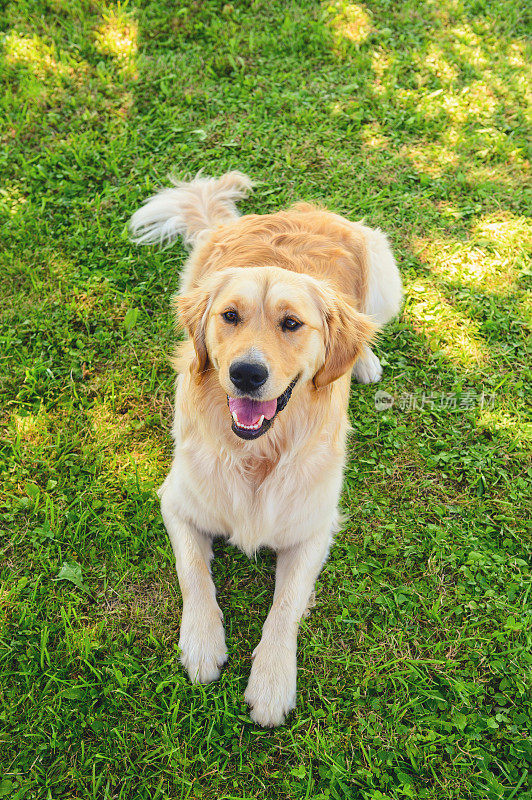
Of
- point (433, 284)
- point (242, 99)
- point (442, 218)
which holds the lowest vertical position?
point (433, 284)

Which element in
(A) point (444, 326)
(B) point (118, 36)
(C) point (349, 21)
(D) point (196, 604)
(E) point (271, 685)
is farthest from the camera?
(C) point (349, 21)

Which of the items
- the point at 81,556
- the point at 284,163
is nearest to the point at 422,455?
the point at 81,556

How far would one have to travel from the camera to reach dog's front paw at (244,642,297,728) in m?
2.58

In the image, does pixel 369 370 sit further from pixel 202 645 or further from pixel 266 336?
pixel 202 645

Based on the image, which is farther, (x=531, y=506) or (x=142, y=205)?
(x=142, y=205)

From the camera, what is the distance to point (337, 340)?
270 centimetres

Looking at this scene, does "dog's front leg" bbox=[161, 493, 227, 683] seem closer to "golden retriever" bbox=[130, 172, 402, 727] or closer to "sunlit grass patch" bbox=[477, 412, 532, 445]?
"golden retriever" bbox=[130, 172, 402, 727]

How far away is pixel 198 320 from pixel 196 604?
1.41 metres

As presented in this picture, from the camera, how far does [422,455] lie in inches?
145

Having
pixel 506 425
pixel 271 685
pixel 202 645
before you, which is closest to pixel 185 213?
pixel 506 425

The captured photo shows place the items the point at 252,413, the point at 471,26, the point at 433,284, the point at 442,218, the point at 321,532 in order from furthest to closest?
the point at 471,26, the point at 442,218, the point at 433,284, the point at 321,532, the point at 252,413

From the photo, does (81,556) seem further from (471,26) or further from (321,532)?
(471,26)

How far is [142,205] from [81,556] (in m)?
2.93

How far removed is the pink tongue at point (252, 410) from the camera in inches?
98.6
